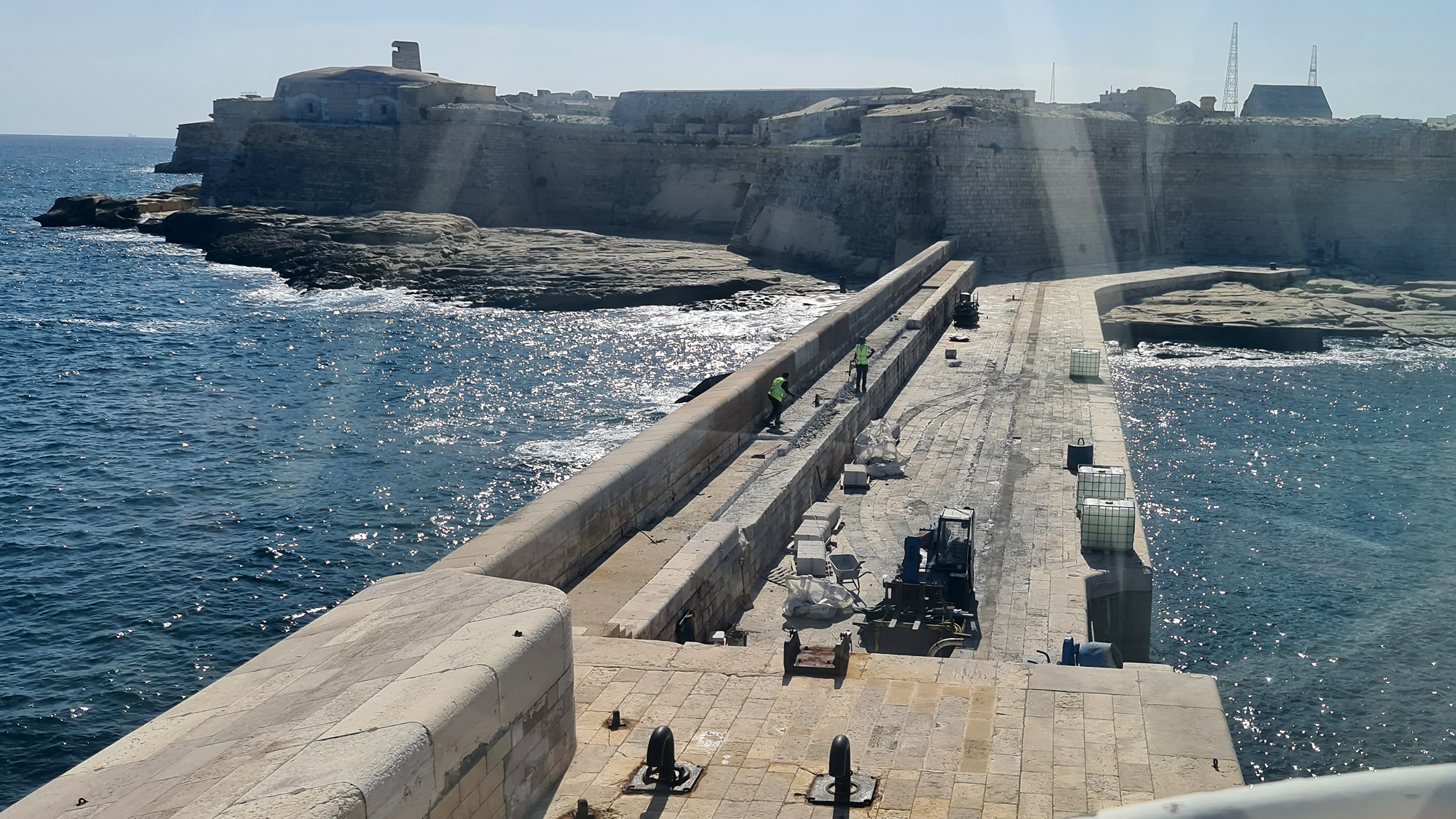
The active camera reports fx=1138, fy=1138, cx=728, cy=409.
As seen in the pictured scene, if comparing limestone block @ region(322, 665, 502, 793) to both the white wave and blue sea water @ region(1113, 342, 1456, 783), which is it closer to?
blue sea water @ region(1113, 342, 1456, 783)

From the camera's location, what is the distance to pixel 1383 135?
1346 inches

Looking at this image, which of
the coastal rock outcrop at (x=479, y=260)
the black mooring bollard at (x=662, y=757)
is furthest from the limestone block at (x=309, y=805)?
the coastal rock outcrop at (x=479, y=260)

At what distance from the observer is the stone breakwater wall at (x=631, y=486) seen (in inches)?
307

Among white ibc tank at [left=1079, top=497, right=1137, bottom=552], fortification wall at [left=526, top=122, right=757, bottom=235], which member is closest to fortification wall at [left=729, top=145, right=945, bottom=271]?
fortification wall at [left=526, top=122, right=757, bottom=235]

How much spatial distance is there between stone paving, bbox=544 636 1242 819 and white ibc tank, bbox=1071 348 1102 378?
41.2 ft

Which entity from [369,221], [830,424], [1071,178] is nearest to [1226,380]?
[1071,178]

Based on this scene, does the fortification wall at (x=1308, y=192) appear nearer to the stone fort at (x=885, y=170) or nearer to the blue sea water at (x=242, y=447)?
the stone fort at (x=885, y=170)

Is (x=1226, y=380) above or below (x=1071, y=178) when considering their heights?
below

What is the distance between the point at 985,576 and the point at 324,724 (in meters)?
6.89

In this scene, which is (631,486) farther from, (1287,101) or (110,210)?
(110,210)

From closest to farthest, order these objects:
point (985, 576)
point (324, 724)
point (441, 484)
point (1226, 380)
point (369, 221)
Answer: point (324, 724) < point (985, 576) < point (441, 484) < point (1226, 380) < point (369, 221)

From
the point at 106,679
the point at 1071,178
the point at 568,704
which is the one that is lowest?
the point at 106,679

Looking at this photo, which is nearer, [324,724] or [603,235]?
[324,724]

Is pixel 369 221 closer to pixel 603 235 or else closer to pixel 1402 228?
pixel 603 235
